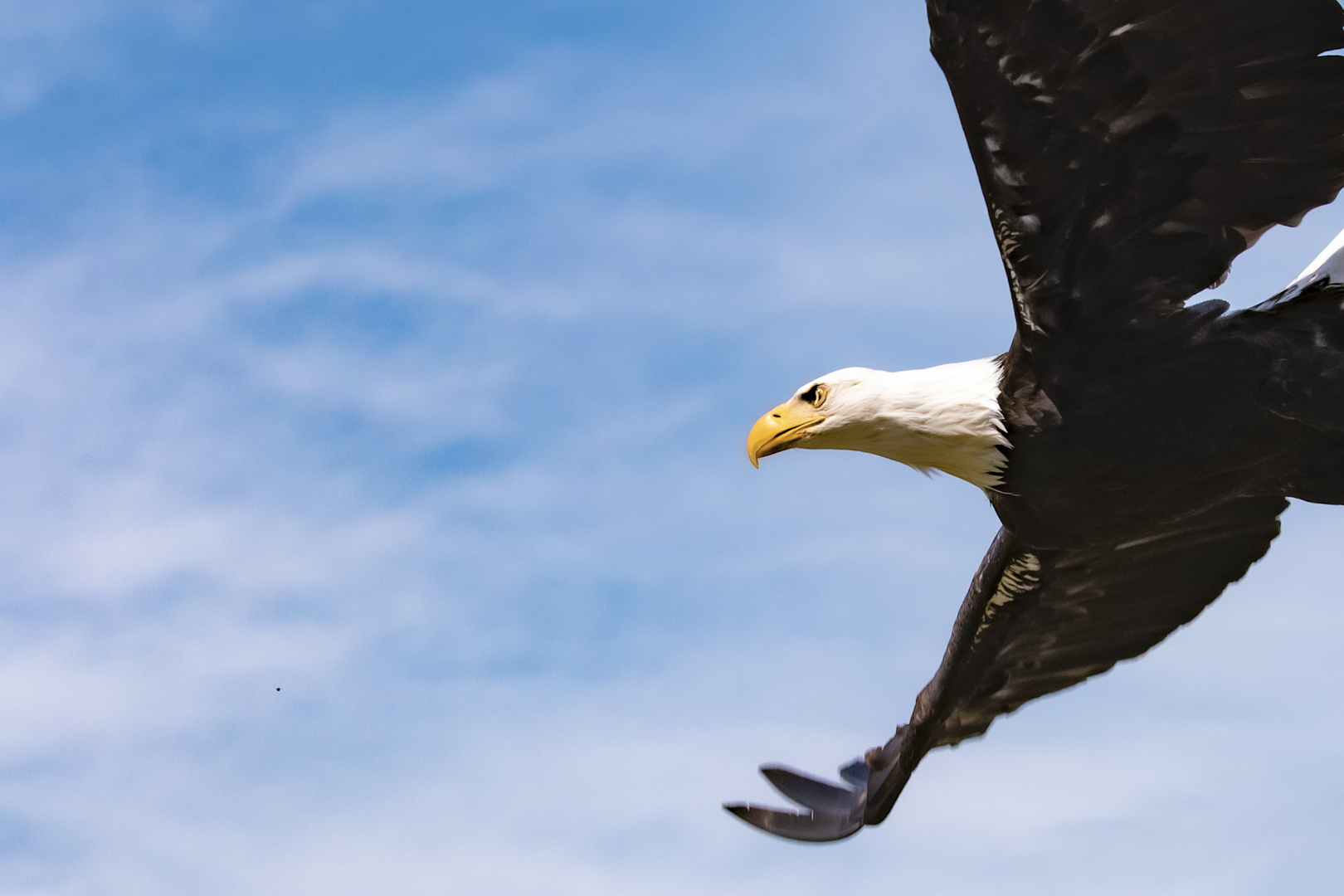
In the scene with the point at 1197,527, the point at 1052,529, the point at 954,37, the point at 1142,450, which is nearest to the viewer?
the point at 954,37

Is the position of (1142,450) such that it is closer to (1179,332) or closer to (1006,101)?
(1179,332)

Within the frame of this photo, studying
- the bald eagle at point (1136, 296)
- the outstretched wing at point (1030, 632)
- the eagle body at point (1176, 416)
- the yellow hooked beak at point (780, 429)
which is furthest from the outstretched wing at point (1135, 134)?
the outstretched wing at point (1030, 632)

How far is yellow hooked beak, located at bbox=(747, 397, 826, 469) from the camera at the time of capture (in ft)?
21.4

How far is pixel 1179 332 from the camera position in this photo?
19.2 ft

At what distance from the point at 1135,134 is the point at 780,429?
201 cm

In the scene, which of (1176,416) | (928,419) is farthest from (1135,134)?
(928,419)

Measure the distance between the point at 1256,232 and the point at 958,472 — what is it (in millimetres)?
1575

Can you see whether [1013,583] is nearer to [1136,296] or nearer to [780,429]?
[780,429]

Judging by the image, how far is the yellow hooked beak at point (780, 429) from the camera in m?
6.52

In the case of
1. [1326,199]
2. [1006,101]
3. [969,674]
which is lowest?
[969,674]

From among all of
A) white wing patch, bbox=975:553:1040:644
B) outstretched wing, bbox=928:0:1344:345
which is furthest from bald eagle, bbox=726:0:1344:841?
white wing patch, bbox=975:553:1040:644

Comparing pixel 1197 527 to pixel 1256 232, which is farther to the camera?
pixel 1197 527

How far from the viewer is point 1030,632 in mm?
7785

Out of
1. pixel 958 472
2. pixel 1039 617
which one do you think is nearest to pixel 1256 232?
pixel 958 472
